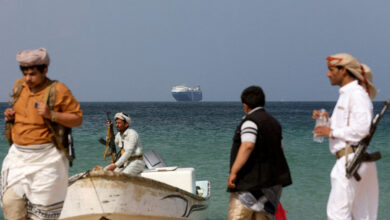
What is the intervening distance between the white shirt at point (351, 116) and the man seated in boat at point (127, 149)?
14.2 ft

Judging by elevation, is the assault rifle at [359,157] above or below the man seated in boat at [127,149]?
above

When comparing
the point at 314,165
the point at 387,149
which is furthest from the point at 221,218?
the point at 387,149

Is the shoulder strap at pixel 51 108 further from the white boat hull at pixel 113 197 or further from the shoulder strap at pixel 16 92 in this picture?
the white boat hull at pixel 113 197

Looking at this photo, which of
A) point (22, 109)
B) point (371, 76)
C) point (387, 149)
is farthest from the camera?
point (387, 149)

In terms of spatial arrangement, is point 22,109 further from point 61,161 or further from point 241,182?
point 241,182

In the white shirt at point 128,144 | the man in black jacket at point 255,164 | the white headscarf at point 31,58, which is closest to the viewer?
the white headscarf at point 31,58

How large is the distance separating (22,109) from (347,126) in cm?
254

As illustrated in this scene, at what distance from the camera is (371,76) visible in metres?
4.44

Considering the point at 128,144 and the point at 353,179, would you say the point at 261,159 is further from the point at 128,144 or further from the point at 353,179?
the point at 128,144

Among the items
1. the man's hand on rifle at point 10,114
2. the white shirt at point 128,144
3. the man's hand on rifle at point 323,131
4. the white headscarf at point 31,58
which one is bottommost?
the white shirt at point 128,144

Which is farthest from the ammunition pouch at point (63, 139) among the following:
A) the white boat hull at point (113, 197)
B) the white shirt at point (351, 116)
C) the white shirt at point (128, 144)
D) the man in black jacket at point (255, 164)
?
the white shirt at point (128, 144)

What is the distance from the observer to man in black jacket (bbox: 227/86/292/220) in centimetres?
450

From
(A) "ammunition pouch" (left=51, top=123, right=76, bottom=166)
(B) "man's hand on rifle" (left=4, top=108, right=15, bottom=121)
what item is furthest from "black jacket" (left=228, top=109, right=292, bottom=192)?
(B) "man's hand on rifle" (left=4, top=108, right=15, bottom=121)

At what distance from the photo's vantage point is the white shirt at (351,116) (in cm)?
410
